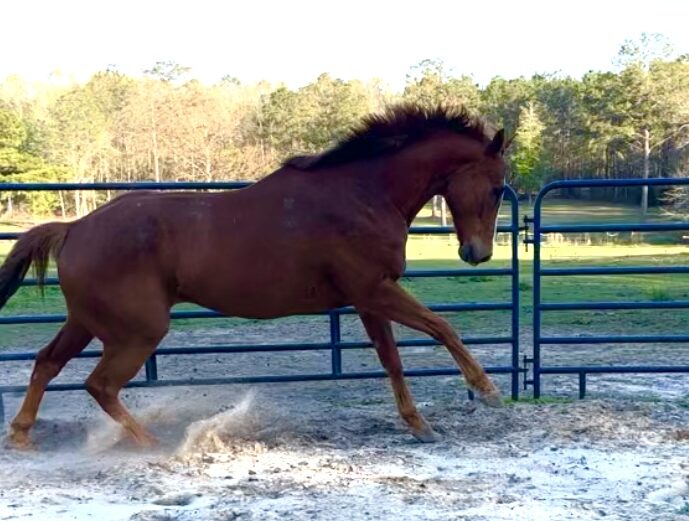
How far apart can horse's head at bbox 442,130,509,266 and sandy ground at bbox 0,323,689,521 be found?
3.54ft

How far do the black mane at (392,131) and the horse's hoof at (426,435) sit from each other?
1.59 meters

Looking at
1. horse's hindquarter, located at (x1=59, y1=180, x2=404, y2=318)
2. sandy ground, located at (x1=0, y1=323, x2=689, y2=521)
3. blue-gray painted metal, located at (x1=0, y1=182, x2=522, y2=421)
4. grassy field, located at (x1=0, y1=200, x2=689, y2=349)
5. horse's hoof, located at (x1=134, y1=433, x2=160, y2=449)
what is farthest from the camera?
grassy field, located at (x1=0, y1=200, x2=689, y2=349)

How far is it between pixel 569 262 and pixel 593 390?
11.9m

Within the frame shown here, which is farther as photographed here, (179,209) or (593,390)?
(593,390)

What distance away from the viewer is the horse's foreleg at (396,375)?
181 inches

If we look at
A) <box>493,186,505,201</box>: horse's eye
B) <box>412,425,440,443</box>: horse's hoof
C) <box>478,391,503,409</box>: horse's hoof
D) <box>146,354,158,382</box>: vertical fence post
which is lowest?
<box>412,425,440,443</box>: horse's hoof

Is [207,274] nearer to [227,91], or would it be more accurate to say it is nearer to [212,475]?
[212,475]

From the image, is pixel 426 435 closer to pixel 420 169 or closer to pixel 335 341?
pixel 335 341

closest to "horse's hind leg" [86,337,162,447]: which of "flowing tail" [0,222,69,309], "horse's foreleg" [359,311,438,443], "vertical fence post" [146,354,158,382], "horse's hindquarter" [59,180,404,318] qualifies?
"horse's hindquarter" [59,180,404,318]

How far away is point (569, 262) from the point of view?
1756 centimetres

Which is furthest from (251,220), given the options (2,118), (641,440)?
(2,118)

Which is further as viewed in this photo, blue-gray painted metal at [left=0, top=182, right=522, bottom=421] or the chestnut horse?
blue-gray painted metal at [left=0, top=182, right=522, bottom=421]

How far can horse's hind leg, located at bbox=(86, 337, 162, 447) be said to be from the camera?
4383mm

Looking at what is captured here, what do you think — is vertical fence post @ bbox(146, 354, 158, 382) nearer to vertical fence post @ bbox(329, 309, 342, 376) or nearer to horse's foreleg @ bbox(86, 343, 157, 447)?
horse's foreleg @ bbox(86, 343, 157, 447)
